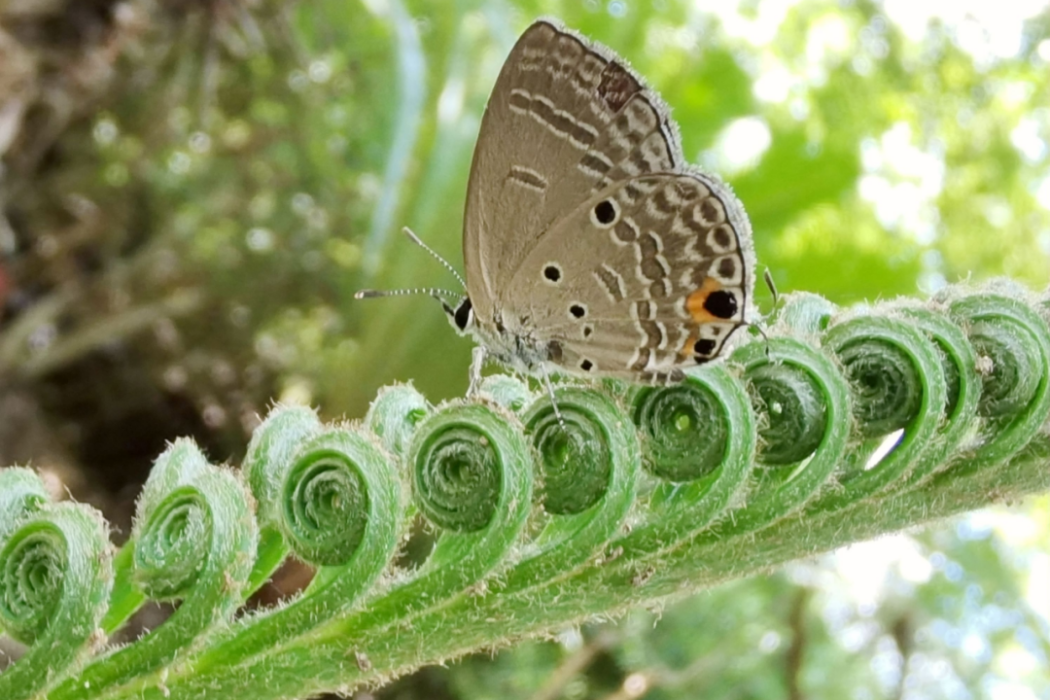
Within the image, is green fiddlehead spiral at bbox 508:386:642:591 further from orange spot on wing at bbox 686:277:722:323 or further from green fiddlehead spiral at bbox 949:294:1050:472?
green fiddlehead spiral at bbox 949:294:1050:472

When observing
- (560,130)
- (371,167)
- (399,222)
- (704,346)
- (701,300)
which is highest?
(371,167)

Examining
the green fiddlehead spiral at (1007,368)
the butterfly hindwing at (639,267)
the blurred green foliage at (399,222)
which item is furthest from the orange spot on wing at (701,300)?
the blurred green foliage at (399,222)

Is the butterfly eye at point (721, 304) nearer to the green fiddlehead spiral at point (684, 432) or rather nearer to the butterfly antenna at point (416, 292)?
the green fiddlehead spiral at point (684, 432)

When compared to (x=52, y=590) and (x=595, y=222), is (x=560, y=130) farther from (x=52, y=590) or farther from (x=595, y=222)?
(x=52, y=590)

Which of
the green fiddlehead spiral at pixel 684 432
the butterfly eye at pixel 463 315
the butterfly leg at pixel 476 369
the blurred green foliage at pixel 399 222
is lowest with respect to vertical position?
the green fiddlehead spiral at pixel 684 432

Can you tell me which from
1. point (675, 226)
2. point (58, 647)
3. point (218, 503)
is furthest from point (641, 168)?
point (58, 647)

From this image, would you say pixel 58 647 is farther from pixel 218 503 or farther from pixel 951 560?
pixel 951 560

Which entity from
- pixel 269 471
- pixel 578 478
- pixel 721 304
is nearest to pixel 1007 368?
pixel 721 304
